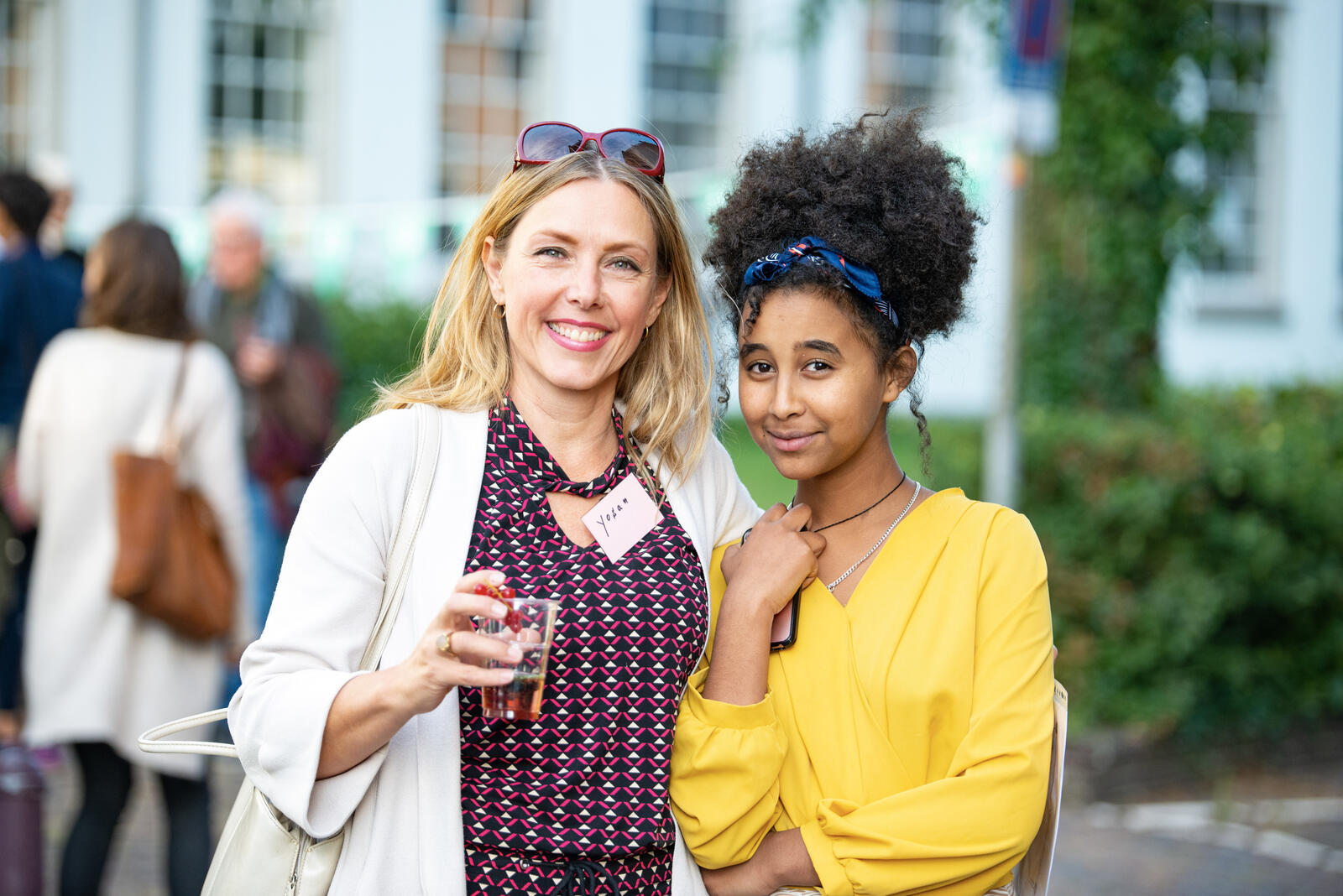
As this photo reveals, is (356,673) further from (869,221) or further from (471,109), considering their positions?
(471,109)

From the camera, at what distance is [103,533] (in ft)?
12.6

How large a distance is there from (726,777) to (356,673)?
1.89 feet

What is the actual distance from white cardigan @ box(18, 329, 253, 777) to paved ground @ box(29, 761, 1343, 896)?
0.86 m

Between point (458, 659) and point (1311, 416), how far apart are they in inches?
248

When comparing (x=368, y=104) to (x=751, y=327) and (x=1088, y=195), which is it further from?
(x=751, y=327)

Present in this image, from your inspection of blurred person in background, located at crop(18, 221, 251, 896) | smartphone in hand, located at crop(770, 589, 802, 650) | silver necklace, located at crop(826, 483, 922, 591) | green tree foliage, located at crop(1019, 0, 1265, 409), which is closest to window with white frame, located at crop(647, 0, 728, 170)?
green tree foliage, located at crop(1019, 0, 1265, 409)

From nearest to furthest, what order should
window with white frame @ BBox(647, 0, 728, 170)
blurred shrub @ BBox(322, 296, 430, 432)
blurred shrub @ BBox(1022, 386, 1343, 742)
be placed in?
blurred shrub @ BBox(1022, 386, 1343, 742) → blurred shrub @ BBox(322, 296, 430, 432) → window with white frame @ BBox(647, 0, 728, 170)

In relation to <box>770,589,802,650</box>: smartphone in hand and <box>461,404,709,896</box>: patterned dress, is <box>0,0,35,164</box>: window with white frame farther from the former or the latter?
<box>770,589,802,650</box>: smartphone in hand

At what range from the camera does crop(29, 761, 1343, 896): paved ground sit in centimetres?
452

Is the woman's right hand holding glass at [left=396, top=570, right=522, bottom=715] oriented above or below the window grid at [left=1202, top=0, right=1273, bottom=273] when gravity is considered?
below

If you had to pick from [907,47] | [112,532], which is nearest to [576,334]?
[112,532]

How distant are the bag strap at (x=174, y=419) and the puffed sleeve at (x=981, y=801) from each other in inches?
101

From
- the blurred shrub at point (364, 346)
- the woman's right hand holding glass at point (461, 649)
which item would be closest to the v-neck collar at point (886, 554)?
the woman's right hand holding glass at point (461, 649)

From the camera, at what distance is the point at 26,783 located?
3.45 meters
